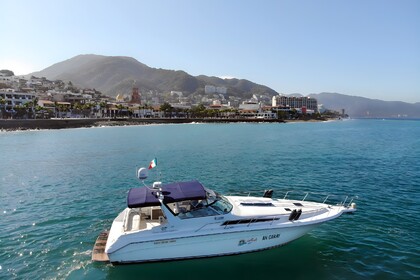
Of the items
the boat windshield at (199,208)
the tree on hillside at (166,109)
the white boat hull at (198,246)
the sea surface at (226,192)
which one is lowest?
the sea surface at (226,192)

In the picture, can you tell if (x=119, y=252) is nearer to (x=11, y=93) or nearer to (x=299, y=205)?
(x=299, y=205)

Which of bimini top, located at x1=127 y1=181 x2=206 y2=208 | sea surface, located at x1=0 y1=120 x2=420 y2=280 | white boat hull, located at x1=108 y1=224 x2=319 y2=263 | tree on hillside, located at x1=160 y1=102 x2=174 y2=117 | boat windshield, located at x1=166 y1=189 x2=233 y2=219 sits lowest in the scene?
sea surface, located at x1=0 y1=120 x2=420 y2=280

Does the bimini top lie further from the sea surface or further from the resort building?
the resort building

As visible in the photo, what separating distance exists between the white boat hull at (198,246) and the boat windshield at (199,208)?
83 cm

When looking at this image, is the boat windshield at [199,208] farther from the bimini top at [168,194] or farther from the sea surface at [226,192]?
the sea surface at [226,192]

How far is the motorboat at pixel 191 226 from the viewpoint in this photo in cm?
1122

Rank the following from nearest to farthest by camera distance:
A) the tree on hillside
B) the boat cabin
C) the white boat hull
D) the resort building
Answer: the white boat hull → the boat cabin → the resort building → the tree on hillside

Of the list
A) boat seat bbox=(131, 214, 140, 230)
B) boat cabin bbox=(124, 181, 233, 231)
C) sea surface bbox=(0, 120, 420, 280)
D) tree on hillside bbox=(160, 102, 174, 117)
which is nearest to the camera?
sea surface bbox=(0, 120, 420, 280)

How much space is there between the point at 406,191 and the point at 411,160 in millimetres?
16838

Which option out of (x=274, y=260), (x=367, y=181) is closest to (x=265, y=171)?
(x=367, y=181)

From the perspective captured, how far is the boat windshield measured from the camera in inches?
465

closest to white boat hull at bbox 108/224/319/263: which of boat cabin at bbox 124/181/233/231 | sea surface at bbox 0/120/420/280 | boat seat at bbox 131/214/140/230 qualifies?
sea surface at bbox 0/120/420/280

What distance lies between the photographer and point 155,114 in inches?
6501

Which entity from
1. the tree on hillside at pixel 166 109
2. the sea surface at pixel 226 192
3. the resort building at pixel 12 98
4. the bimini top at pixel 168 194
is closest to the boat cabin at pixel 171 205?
the bimini top at pixel 168 194
